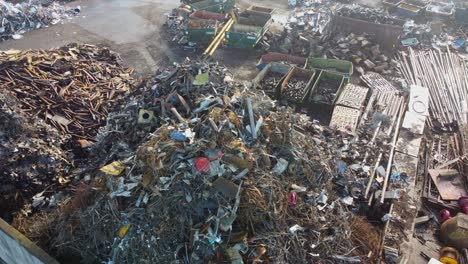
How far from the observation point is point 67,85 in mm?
11000

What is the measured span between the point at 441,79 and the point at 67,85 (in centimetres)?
1299

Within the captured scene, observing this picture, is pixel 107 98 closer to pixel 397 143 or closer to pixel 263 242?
pixel 263 242

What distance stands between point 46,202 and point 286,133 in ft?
18.9

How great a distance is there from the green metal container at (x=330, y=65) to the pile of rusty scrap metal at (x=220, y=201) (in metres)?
5.58

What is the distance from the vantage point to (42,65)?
1154 centimetres

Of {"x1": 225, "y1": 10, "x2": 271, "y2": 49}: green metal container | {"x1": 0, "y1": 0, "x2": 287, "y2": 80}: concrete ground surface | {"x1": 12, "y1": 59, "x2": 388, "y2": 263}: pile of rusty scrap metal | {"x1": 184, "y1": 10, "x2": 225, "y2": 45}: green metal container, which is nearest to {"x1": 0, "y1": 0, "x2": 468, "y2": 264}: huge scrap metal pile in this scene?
{"x1": 12, "y1": 59, "x2": 388, "y2": 263}: pile of rusty scrap metal

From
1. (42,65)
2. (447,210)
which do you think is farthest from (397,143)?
(42,65)

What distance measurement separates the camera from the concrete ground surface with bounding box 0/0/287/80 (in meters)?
14.2

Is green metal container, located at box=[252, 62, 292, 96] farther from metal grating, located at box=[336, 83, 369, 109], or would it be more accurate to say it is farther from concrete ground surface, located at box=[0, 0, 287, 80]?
metal grating, located at box=[336, 83, 369, 109]

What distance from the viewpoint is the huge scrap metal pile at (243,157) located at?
19.8 feet

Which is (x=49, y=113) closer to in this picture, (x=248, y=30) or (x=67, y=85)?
(x=67, y=85)

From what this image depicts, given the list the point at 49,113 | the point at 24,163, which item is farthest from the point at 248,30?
the point at 24,163

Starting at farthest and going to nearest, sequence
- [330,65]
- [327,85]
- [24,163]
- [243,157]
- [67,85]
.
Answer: [330,65] → [327,85] → [67,85] → [24,163] → [243,157]

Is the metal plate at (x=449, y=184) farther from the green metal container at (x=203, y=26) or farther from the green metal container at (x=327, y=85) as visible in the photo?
the green metal container at (x=203, y=26)
